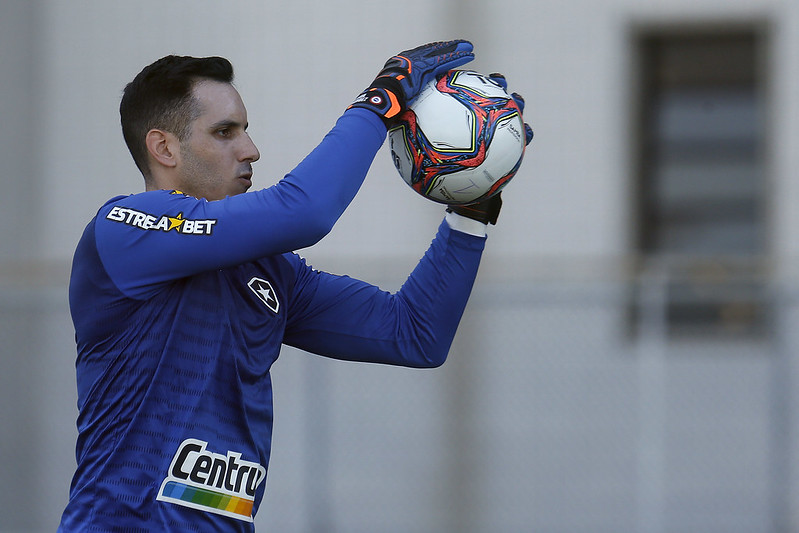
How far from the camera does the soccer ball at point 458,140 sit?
8.85 ft

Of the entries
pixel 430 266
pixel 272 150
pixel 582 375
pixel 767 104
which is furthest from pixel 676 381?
pixel 430 266

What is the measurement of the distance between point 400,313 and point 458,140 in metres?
0.50

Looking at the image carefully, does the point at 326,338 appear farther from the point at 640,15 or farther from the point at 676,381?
the point at 640,15

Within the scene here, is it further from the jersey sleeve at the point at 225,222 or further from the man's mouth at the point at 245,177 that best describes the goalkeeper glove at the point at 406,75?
the man's mouth at the point at 245,177

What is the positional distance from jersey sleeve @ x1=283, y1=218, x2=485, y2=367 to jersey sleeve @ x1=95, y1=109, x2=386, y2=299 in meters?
0.52

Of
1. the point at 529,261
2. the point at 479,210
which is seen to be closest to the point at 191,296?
the point at 479,210

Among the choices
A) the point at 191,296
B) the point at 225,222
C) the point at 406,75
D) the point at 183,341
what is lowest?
the point at 183,341

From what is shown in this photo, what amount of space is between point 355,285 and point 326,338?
170mm

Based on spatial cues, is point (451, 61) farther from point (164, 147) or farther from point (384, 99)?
point (164, 147)

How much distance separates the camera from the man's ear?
8.38ft

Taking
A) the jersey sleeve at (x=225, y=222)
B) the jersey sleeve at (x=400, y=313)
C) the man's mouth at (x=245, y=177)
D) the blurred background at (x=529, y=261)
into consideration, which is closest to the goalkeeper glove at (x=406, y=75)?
the jersey sleeve at (x=225, y=222)

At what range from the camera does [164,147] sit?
2564 millimetres

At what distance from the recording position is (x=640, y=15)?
7.55 meters

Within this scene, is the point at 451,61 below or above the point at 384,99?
above
